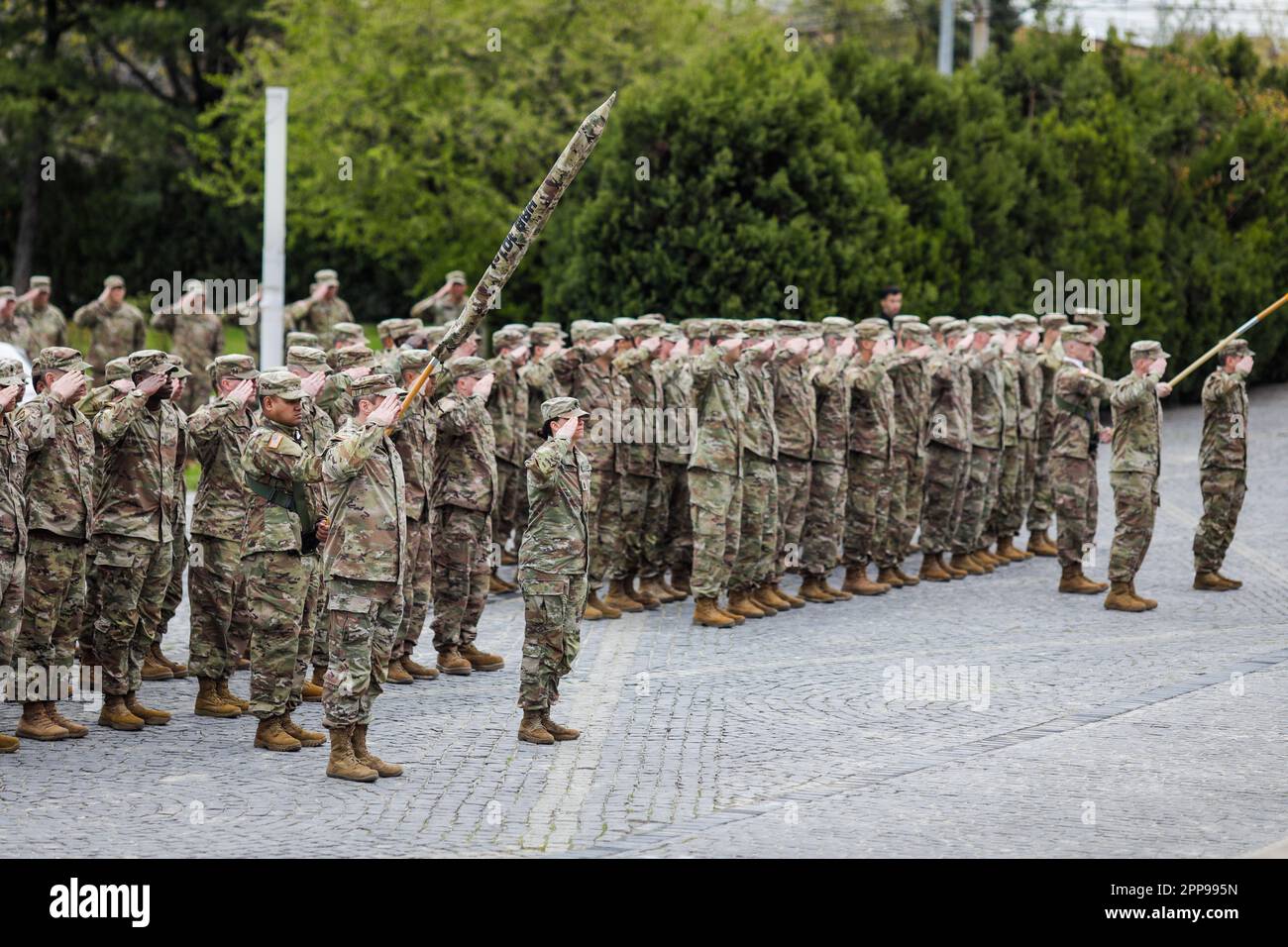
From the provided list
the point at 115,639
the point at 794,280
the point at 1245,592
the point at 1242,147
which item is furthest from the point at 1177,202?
the point at 115,639

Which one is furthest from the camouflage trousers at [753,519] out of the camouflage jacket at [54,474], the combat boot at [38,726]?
the combat boot at [38,726]

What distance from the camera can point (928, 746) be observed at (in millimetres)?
10422

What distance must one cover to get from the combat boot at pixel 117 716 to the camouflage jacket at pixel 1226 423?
30.6 feet

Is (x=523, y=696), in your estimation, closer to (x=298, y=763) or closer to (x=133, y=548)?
(x=298, y=763)

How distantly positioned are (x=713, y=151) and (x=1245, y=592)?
10.2 m

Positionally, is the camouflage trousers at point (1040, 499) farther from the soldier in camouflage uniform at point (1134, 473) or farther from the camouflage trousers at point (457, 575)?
the camouflage trousers at point (457, 575)

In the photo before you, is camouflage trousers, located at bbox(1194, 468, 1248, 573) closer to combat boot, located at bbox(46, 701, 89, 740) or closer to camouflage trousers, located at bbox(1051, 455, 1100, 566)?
camouflage trousers, located at bbox(1051, 455, 1100, 566)

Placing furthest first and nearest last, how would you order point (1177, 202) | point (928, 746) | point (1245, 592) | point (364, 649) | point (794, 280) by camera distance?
A: point (1177, 202) → point (794, 280) → point (1245, 592) → point (928, 746) → point (364, 649)

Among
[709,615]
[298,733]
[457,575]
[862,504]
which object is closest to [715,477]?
[709,615]

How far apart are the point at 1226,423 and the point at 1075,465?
1323 mm

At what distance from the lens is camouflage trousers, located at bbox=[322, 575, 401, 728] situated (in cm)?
963

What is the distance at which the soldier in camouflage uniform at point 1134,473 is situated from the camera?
1512 centimetres

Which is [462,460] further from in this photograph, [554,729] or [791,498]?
[791,498]

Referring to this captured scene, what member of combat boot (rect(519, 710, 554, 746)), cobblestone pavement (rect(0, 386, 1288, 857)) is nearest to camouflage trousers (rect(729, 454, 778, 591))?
cobblestone pavement (rect(0, 386, 1288, 857))
